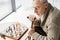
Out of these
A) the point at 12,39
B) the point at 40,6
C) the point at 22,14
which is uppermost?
the point at 40,6

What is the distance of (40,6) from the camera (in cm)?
136

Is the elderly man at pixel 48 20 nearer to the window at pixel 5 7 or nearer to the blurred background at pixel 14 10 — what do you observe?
the blurred background at pixel 14 10

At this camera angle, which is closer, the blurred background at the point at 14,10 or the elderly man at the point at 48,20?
the elderly man at the point at 48,20

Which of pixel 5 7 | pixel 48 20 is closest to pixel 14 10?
pixel 5 7

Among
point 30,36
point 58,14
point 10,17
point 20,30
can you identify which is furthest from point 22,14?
point 58,14

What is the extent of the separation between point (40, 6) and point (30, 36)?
15.2 inches

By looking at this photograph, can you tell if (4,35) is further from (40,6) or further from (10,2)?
(10,2)

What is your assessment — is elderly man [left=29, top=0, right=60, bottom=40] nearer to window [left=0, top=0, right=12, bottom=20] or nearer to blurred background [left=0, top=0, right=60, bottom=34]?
Result: blurred background [left=0, top=0, right=60, bottom=34]

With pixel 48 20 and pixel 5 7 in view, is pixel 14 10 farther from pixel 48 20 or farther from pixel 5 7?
pixel 48 20

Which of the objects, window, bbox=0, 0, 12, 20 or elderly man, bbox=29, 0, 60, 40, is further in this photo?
window, bbox=0, 0, 12, 20

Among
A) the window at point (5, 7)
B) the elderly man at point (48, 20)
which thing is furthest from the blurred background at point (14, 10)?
the elderly man at point (48, 20)

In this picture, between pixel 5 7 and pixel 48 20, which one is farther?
pixel 5 7

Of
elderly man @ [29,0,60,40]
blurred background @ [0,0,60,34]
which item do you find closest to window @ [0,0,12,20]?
blurred background @ [0,0,60,34]

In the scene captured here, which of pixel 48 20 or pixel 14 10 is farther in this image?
pixel 14 10
